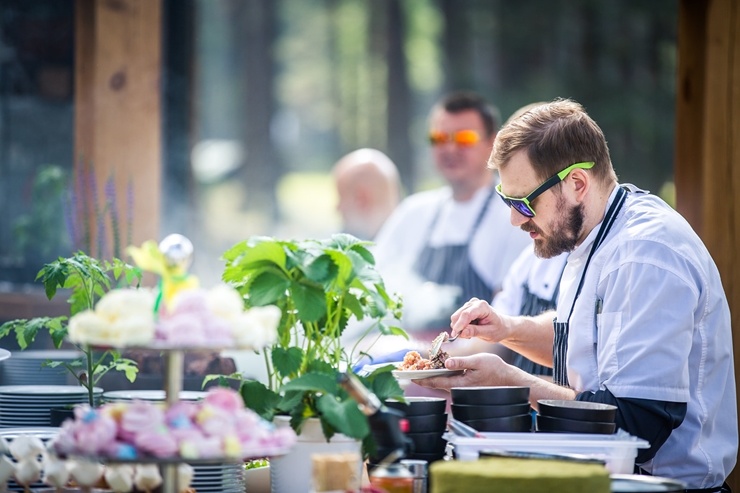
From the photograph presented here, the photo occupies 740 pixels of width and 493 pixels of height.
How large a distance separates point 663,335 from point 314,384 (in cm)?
93

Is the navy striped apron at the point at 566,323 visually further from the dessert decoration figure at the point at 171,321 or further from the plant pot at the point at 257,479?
the dessert decoration figure at the point at 171,321

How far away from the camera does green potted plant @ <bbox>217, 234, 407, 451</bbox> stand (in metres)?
2.26

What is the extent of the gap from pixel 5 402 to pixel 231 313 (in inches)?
45.7

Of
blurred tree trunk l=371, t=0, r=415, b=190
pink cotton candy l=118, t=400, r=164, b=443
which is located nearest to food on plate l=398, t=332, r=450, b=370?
pink cotton candy l=118, t=400, r=164, b=443

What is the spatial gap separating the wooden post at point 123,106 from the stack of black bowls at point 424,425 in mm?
2148

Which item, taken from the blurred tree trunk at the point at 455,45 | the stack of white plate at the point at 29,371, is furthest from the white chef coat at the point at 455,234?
the blurred tree trunk at the point at 455,45

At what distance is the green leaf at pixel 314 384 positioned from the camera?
2.24 meters

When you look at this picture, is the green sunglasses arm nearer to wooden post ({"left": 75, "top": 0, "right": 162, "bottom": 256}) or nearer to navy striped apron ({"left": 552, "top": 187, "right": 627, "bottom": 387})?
navy striped apron ({"left": 552, "top": 187, "right": 627, "bottom": 387})

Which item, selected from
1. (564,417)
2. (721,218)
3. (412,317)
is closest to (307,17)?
(412,317)

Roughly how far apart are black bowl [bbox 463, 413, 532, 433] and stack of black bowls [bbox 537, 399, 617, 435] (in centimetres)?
6

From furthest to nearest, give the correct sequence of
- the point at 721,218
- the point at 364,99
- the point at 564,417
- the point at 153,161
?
the point at 364,99 < the point at 153,161 < the point at 721,218 < the point at 564,417

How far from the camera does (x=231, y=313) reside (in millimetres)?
1805

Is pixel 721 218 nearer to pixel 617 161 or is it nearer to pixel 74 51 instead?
pixel 74 51

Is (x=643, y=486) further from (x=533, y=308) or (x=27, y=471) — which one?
(x=533, y=308)
